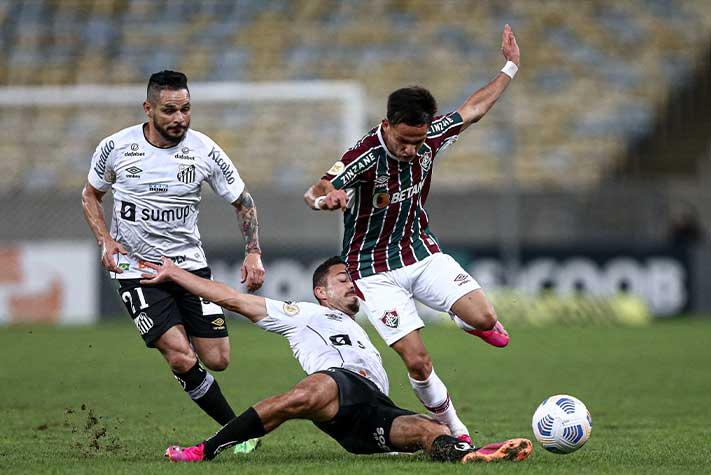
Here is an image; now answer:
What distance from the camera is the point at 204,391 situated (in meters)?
7.74

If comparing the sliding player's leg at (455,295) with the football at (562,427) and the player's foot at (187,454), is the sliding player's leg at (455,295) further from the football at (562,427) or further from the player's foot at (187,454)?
the player's foot at (187,454)

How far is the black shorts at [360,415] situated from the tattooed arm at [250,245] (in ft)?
3.59

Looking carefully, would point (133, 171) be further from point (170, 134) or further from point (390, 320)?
point (390, 320)

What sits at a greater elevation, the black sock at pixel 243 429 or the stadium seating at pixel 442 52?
the stadium seating at pixel 442 52

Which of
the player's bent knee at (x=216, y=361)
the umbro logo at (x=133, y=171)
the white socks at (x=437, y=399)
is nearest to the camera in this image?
the white socks at (x=437, y=399)

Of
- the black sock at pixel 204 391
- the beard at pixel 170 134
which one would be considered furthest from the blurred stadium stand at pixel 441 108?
the black sock at pixel 204 391

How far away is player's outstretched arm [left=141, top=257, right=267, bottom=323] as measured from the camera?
6.76m

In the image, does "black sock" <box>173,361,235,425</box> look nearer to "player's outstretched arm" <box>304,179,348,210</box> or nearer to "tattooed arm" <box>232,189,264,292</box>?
"tattooed arm" <box>232,189,264,292</box>

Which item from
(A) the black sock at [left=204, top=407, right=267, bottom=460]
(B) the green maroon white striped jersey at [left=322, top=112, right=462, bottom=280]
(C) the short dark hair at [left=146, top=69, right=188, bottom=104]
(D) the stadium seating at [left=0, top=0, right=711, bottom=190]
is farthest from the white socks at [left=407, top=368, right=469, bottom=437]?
(D) the stadium seating at [left=0, top=0, right=711, bottom=190]

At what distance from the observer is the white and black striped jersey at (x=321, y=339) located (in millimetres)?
6875

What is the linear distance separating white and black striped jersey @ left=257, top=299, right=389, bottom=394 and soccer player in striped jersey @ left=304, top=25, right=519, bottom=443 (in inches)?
16.7

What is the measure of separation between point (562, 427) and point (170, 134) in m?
3.21

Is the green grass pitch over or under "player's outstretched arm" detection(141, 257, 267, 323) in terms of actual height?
under

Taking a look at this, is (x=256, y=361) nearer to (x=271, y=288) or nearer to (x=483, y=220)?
(x=271, y=288)
